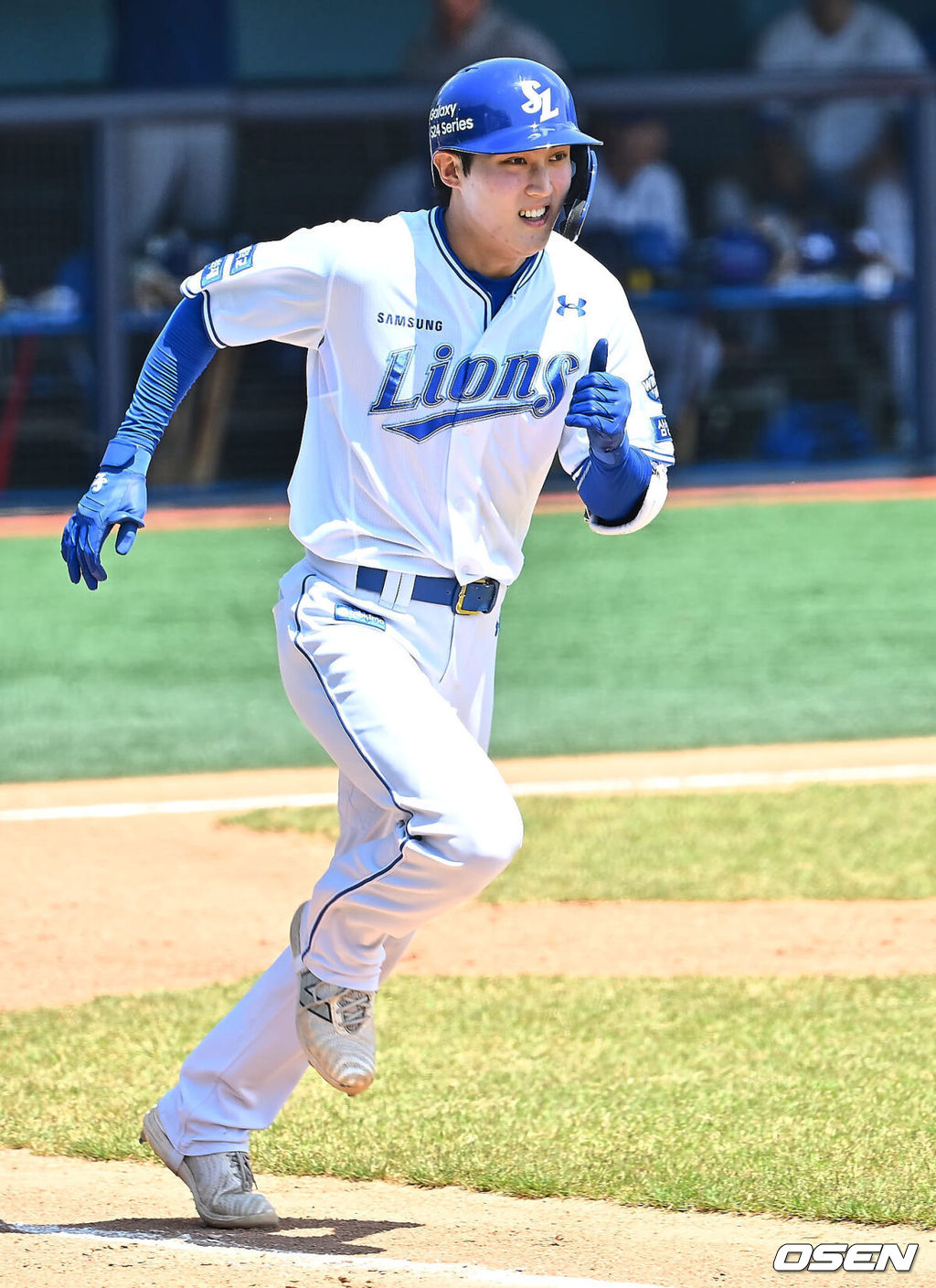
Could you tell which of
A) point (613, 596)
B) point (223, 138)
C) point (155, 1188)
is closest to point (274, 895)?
point (155, 1188)

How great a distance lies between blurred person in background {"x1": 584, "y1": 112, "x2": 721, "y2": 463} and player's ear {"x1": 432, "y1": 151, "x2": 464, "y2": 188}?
11.0m

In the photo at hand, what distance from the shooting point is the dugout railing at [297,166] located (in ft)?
47.6

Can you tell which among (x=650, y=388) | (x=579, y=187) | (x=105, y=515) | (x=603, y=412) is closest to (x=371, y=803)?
(x=105, y=515)

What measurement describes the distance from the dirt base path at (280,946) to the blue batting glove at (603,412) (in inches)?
54.7

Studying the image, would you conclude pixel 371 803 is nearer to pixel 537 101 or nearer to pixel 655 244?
pixel 537 101

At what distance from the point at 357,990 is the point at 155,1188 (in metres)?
0.78

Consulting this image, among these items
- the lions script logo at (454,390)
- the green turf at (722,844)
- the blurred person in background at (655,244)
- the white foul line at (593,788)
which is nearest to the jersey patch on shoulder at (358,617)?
the lions script logo at (454,390)

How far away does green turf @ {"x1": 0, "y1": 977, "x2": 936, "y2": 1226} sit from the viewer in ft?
13.7

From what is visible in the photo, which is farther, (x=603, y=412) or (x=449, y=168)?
(x=449, y=168)

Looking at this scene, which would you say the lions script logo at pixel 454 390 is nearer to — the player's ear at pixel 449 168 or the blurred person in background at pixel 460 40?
the player's ear at pixel 449 168

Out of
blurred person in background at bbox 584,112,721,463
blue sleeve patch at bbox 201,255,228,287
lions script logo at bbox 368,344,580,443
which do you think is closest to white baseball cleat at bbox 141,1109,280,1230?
lions script logo at bbox 368,344,580,443

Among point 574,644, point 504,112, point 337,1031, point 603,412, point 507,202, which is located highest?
point 504,112

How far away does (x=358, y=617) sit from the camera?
3.82 meters

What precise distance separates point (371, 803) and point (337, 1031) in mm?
412
